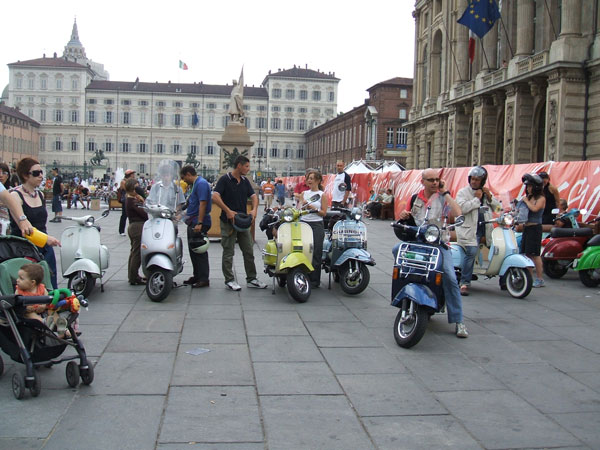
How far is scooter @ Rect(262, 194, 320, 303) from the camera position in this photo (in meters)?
8.41

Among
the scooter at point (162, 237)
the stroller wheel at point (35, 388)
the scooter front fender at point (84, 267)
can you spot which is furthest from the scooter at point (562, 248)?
the stroller wheel at point (35, 388)

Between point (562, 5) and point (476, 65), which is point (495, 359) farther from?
point (476, 65)

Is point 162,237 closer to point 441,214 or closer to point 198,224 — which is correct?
point 198,224

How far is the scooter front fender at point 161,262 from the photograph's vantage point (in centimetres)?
828

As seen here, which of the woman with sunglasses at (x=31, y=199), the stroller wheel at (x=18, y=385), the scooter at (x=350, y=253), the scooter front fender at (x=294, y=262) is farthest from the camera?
the scooter at (x=350, y=253)

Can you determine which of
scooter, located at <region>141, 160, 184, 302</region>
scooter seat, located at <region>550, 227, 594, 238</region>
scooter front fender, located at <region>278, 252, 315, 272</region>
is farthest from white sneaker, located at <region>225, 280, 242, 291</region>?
scooter seat, located at <region>550, 227, 594, 238</region>

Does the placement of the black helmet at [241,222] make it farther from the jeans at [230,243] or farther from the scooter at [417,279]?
the scooter at [417,279]

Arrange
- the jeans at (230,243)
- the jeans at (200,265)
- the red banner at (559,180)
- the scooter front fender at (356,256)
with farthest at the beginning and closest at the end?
the red banner at (559,180), the jeans at (200,265), the jeans at (230,243), the scooter front fender at (356,256)

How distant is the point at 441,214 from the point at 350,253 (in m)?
2.41

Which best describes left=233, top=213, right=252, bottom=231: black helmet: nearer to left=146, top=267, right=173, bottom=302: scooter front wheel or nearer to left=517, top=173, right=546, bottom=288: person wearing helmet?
left=146, top=267, right=173, bottom=302: scooter front wheel

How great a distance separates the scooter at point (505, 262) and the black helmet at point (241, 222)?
9.32ft

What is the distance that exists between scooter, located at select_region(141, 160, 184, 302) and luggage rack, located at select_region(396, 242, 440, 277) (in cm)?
315

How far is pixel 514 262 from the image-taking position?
9281 millimetres

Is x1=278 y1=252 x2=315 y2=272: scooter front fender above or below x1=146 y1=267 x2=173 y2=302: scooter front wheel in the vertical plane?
above
